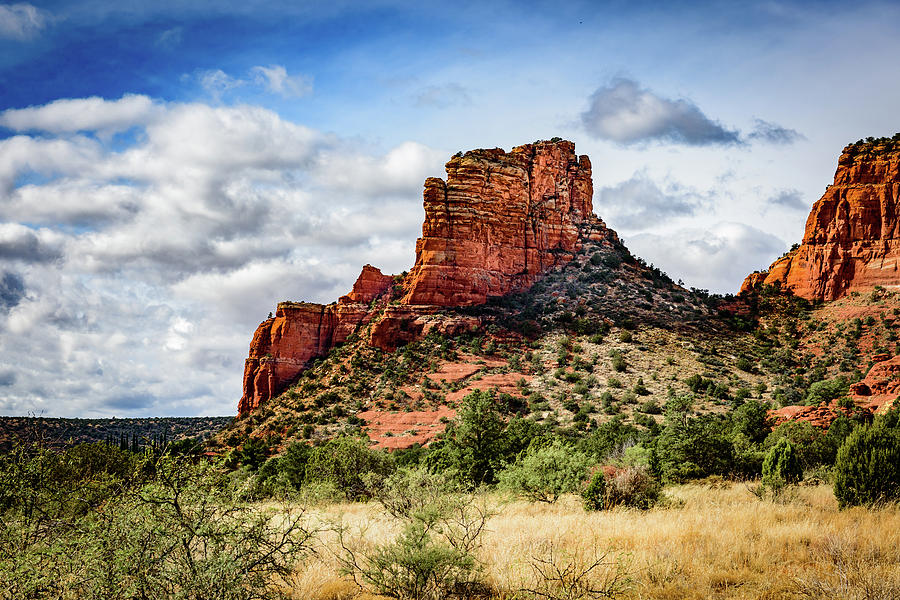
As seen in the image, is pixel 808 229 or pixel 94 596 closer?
pixel 94 596

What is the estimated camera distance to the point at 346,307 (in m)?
71.9

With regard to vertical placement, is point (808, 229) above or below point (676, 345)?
above

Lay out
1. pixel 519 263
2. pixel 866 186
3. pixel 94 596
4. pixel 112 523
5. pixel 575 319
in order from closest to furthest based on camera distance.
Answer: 1. pixel 94 596
2. pixel 112 523
3. pixel 575 319
4. pixel 866 186
5. pixel 519 263

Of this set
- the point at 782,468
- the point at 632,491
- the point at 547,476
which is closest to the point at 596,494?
the point at 632,491

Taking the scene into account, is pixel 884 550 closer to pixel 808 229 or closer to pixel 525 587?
pixel 525 587

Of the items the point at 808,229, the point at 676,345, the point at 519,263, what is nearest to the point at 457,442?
the point at 676,345

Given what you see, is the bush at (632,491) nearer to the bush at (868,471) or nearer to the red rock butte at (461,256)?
the bush at (868,471)

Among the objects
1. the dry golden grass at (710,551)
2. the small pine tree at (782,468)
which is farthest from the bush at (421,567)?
the small pine tree at (782,468)

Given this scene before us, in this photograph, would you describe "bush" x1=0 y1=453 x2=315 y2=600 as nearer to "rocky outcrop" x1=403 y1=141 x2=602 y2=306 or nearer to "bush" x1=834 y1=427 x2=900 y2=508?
"bush" x1=834 y1=427 x2=900 y2=508

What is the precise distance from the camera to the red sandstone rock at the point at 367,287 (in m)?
73.1

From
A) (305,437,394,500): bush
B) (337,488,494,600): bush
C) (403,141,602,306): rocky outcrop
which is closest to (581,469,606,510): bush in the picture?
(337,488,494,600): bush

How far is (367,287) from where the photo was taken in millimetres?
73562

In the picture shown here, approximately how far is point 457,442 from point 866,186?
62.3 metres

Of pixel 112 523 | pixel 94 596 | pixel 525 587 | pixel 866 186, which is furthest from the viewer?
pixel 866 186
